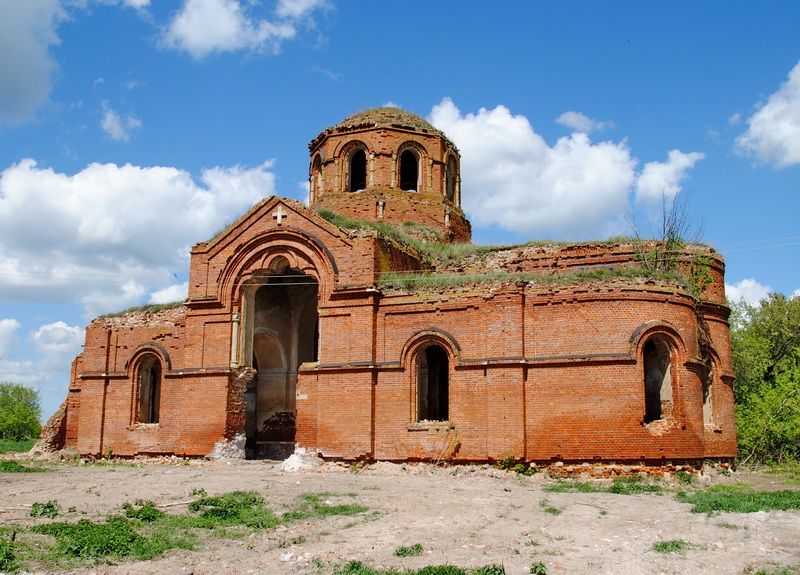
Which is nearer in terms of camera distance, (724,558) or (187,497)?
(724,558)

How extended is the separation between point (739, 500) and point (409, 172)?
1736cm

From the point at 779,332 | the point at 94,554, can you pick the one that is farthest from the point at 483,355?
the point at 779,332

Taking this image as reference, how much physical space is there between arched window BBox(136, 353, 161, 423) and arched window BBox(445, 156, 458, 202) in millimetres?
11913

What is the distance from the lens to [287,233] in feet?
75.8

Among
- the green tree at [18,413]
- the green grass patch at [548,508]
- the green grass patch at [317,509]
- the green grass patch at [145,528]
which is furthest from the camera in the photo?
the green tree at [18,413]

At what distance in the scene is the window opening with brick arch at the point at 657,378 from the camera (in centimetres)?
1931

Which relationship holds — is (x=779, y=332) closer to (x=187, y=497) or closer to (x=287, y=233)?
(x=287, y=233)

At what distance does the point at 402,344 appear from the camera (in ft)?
68.7

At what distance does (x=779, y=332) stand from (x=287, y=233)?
21540 millimetres

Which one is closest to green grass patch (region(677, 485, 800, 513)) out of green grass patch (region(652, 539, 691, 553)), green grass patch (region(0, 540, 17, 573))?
green grass patch (region(652, 539, 691, 553))

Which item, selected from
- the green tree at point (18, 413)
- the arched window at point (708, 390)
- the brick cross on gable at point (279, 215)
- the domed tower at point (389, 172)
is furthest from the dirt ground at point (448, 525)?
the green tree at point (18, 413)

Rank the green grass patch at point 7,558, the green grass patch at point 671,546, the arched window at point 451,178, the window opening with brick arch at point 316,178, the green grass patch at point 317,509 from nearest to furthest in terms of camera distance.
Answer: the green grass patch at point 7,558 → the green grass patch at point 671,546 → the green grass patch at point 317,509 → the window opening with brick arch at point 316,178 → the arched window at point 451,178

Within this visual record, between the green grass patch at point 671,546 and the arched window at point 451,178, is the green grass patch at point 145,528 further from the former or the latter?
the arched window at point 451,178

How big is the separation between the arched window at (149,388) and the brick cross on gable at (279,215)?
5933mm
